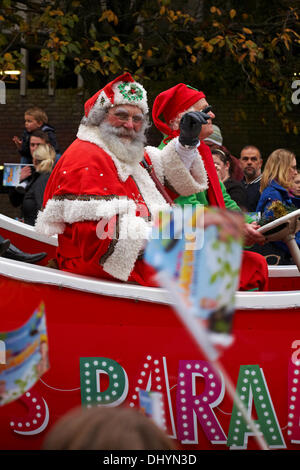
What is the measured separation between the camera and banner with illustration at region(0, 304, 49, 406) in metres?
2.46

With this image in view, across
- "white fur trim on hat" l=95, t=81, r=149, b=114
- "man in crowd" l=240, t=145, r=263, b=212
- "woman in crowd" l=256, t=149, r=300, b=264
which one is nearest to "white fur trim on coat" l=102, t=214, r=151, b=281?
"white fur trim on hat" l=95, t=81, r=149, b=114

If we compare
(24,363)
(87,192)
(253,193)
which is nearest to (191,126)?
(87,192)

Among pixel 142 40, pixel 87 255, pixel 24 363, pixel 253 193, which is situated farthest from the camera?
pixel 142 40

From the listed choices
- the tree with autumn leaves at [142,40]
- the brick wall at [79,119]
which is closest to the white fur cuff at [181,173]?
the tree with autumn leaves at [142,40]

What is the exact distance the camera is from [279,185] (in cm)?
542

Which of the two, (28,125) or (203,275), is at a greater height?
(28,125)

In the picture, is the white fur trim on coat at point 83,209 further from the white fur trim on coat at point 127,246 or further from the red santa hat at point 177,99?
the red santa hat at point 177,99

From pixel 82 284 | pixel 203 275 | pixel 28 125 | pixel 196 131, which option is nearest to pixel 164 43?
pixel 28 125

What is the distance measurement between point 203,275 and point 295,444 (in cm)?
172

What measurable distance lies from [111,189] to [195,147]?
647mm

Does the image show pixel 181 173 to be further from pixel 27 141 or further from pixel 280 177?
pixel 27 141

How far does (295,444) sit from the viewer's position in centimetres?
323

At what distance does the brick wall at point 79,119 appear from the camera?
12859 millimetres

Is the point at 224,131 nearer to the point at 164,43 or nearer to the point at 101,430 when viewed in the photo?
the point at 164,43
